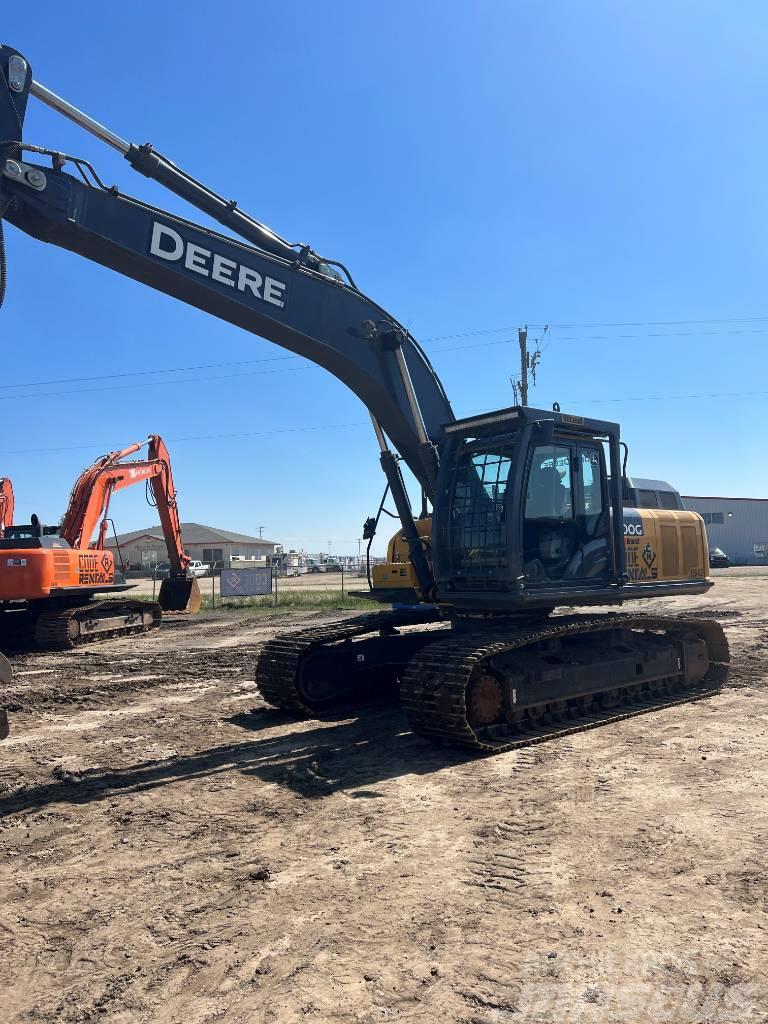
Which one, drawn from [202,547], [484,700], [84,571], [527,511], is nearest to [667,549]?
[527,511]

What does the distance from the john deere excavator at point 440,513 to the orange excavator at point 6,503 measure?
11502 mm

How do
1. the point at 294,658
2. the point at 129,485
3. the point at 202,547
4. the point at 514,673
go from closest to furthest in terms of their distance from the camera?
the point at 514,673 → the point at 294,658 → the point at 129,485 → the point at 202,547

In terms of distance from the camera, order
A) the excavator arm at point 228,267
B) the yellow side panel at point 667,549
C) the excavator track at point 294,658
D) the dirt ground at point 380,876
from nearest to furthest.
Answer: the dirt ground at point 380,876
the excavator arm at point 228,267
the excavator track at point 294,658
the yellow side panel at point 667,549

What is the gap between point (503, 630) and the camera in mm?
8430

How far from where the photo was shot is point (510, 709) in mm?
7922

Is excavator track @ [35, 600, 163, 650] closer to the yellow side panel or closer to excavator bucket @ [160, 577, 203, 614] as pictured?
excavator bucket @ [160, 577, 203, 614]

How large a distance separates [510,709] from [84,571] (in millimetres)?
11866

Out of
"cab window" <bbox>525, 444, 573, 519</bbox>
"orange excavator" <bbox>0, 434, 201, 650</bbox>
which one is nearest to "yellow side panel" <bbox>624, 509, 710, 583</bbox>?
"cab window" <bbox>525, 444, 573, 519</bbox>

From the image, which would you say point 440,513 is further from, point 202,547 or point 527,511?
point 202,547

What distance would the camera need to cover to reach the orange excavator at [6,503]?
18.3m

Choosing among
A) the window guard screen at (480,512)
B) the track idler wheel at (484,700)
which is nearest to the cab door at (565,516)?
the window guard screen at (480,512)

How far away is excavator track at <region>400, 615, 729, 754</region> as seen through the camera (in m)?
7.32

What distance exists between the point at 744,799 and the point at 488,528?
11.0 feet

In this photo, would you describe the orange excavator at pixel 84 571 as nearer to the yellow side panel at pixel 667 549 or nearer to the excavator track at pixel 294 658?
the excavator track at pixel 294 658
